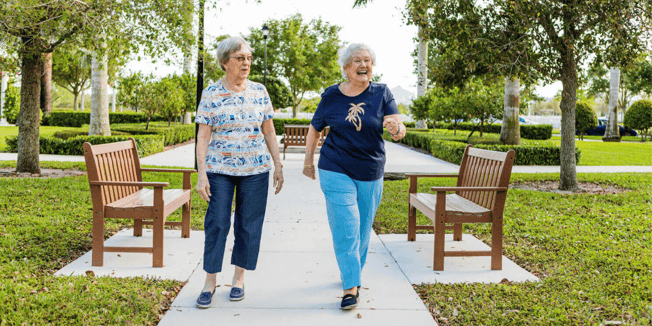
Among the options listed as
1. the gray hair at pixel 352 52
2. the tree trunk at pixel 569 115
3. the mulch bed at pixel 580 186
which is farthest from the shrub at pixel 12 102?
the gray hair at pixel 352 52

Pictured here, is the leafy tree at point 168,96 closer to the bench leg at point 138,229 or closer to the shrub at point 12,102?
the shrub at point 12,102

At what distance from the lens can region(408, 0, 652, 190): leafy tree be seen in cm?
812

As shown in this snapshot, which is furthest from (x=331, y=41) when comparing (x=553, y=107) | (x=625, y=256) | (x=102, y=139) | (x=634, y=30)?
(x=553, y=107)

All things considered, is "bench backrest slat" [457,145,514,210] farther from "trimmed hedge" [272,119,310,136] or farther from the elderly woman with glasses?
"trimmed hedge" [272,119,310,136]

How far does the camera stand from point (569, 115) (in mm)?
8812

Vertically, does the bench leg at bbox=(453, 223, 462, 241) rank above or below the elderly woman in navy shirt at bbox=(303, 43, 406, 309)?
below

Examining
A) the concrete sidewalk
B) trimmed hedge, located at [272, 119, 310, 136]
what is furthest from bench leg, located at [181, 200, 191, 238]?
trimmed hedge, located at [272, 119, 310, 136]

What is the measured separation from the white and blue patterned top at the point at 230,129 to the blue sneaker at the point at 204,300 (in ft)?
2.75

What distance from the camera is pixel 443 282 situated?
4.05 metres

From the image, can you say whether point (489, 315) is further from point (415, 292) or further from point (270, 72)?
point (270, 72)

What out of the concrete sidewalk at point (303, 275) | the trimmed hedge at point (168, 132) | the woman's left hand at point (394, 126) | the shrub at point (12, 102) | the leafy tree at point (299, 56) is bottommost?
the concrete sidewalk at point (303, 275)

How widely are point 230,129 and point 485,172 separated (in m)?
2.59

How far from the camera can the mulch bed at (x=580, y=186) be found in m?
8.95

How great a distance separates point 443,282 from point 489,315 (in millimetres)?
722
